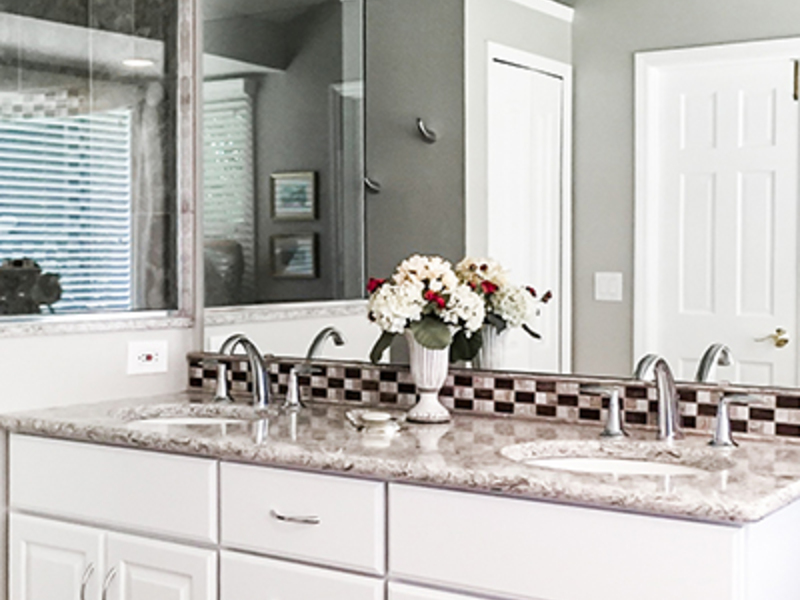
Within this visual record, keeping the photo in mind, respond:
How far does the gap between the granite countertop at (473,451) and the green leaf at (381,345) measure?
150mm

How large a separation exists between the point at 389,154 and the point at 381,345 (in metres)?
0.48

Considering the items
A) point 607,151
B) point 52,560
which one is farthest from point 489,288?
point 52,560

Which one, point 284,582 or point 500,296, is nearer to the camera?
point 284,582

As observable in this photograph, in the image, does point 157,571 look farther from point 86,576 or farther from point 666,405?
point 666,405

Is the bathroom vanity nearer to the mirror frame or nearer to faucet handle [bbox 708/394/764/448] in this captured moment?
faucet handle [bbox 708/394/764/448]

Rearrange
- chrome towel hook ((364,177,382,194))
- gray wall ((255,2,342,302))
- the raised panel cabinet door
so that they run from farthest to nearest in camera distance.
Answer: gray wall ((255,2,342,302)) → chrome towel hook ((364,177,382,194)) → the raised panel cabinet door

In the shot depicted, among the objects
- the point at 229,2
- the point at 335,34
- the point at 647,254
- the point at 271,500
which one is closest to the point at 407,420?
the point at 271,500

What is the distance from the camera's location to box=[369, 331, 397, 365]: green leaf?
2.88m

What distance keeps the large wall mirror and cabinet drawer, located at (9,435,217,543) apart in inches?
27.6

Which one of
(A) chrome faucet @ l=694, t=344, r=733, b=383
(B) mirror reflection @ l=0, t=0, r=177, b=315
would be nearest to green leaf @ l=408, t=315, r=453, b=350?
(A) chrome faucet @ l=694, t=344, r=733, b=383

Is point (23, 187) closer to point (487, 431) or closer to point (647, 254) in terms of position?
point (487, 431)

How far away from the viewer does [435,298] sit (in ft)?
8.74

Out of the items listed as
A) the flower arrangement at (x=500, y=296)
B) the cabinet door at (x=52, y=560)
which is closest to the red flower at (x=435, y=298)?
the flower arrangement at (x=500, y=296)

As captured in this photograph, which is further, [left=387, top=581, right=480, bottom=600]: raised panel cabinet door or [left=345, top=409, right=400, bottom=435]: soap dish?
[left=345, top=409, right=400, bottom=435]: soap dish
